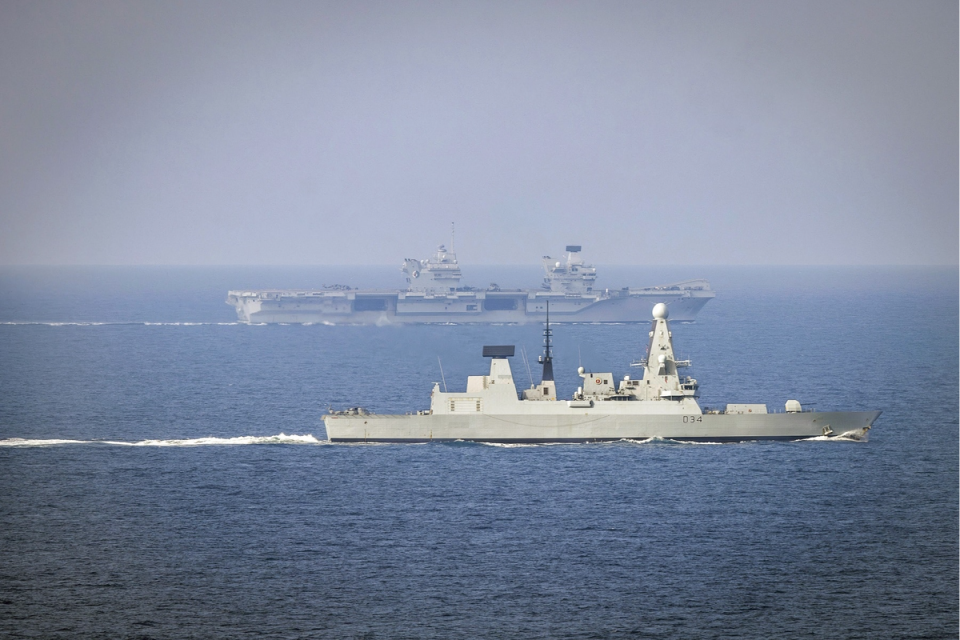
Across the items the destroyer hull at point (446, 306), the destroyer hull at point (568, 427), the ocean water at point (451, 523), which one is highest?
the destroyer hull at point (446, 306)

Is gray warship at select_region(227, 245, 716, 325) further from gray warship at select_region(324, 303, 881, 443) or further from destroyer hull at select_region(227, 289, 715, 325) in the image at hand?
gray warship at select_region(324, 303, 881, 443)

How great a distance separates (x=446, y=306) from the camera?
334ft

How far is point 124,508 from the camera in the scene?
37.5 meters

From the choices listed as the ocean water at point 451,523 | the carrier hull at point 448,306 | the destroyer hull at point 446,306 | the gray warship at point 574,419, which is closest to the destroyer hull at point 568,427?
the gray warship at point 574,419

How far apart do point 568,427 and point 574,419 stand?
1.28ft

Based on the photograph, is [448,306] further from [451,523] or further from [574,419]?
[451,523]

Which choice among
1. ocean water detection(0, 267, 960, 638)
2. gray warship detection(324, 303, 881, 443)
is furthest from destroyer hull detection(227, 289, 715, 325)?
gray warship detection(324, 303, 881, 443)

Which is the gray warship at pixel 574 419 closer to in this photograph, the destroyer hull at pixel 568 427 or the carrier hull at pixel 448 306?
the destroyer hull at pixel 568 427

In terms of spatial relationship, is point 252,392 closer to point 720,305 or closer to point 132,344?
point 132,344

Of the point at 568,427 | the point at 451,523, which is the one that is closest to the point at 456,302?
the point at 568,427

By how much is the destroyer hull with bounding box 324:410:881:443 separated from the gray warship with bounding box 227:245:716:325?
5519cm

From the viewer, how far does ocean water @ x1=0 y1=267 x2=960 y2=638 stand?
1144 inches

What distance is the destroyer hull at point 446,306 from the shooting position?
333 ft

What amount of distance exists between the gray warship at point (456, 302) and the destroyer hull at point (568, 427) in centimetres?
5519
